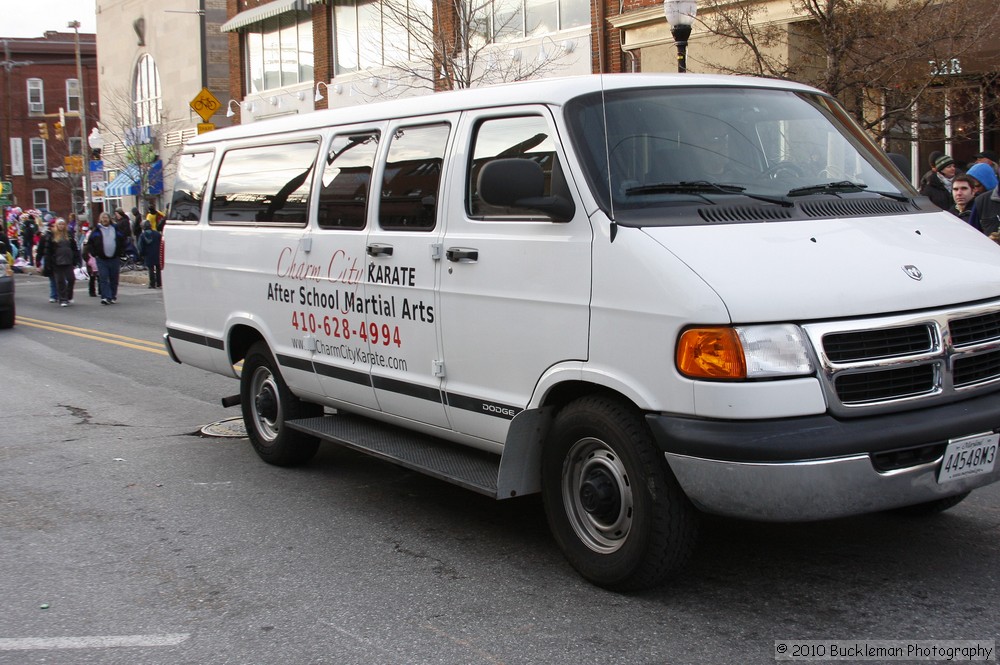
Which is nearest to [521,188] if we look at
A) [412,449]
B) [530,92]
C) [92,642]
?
[530,92]

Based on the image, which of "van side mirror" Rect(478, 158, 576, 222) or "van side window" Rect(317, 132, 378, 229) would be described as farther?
"van side window" Rect(317, 132, 378, 229)

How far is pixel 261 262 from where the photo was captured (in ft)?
22.8

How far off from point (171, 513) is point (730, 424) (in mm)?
3552

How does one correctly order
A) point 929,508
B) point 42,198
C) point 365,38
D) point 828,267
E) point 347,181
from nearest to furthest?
point 828,267 → point 929,508 → point 347,181 → point 365,38 → point 42,198

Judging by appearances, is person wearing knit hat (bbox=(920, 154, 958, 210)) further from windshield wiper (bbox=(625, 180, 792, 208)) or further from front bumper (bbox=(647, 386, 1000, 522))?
front bumper (bbox=(647, 386, 1000, 522))

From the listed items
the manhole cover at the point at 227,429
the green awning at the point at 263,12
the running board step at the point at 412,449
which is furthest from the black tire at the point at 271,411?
the green awning at the point at 263,12

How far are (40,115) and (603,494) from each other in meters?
73.2

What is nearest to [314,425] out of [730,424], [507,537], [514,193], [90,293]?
[507,537]

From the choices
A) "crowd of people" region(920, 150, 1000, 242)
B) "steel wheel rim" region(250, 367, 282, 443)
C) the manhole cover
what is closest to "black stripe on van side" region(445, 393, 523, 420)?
"steel wheel rim" region(250, 367, 282, 443)

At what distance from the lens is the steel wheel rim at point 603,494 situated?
4.52 m

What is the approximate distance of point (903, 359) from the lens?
4.15m

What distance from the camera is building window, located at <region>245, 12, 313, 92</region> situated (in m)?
34.4

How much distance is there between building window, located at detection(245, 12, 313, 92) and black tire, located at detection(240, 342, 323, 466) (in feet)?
93.4

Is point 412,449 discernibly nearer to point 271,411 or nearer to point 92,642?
point 271,411
